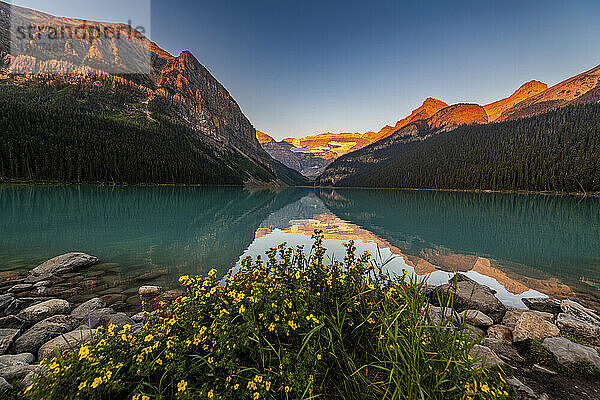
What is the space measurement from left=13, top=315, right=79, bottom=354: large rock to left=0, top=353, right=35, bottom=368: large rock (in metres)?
0.60

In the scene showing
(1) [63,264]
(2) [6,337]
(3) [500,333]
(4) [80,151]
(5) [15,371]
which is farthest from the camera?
(4) [80,151]

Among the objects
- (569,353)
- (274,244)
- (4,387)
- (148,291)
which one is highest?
(4,387)

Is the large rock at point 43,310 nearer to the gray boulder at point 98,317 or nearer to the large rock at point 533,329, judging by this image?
the gray boulder at point 98,317

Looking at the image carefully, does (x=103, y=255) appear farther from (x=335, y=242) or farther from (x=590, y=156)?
(x=590, y=156)

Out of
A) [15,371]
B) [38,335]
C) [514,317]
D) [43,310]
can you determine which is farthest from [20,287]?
[514,317]

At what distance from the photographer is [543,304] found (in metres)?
10.8

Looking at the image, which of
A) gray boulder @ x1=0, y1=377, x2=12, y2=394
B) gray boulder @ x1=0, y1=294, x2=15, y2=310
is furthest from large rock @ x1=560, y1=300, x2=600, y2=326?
gray boulder @ x1=0, y1=294, x2=15, y2=310

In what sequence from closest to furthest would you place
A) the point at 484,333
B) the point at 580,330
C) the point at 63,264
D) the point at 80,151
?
the point at 580,330 → the point at 484,333 → the point at 63,264 → the point at 80,151

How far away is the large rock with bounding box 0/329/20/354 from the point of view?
20.2 ft

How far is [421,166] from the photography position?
17850cm

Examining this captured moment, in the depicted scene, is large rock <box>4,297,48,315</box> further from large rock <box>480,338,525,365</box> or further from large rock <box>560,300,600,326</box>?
large rock <box>560,300,600,326</box>

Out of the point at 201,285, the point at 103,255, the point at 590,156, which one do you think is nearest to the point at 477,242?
the point at 201,285

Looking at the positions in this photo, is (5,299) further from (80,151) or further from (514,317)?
(80,151)

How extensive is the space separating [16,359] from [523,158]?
531ft
